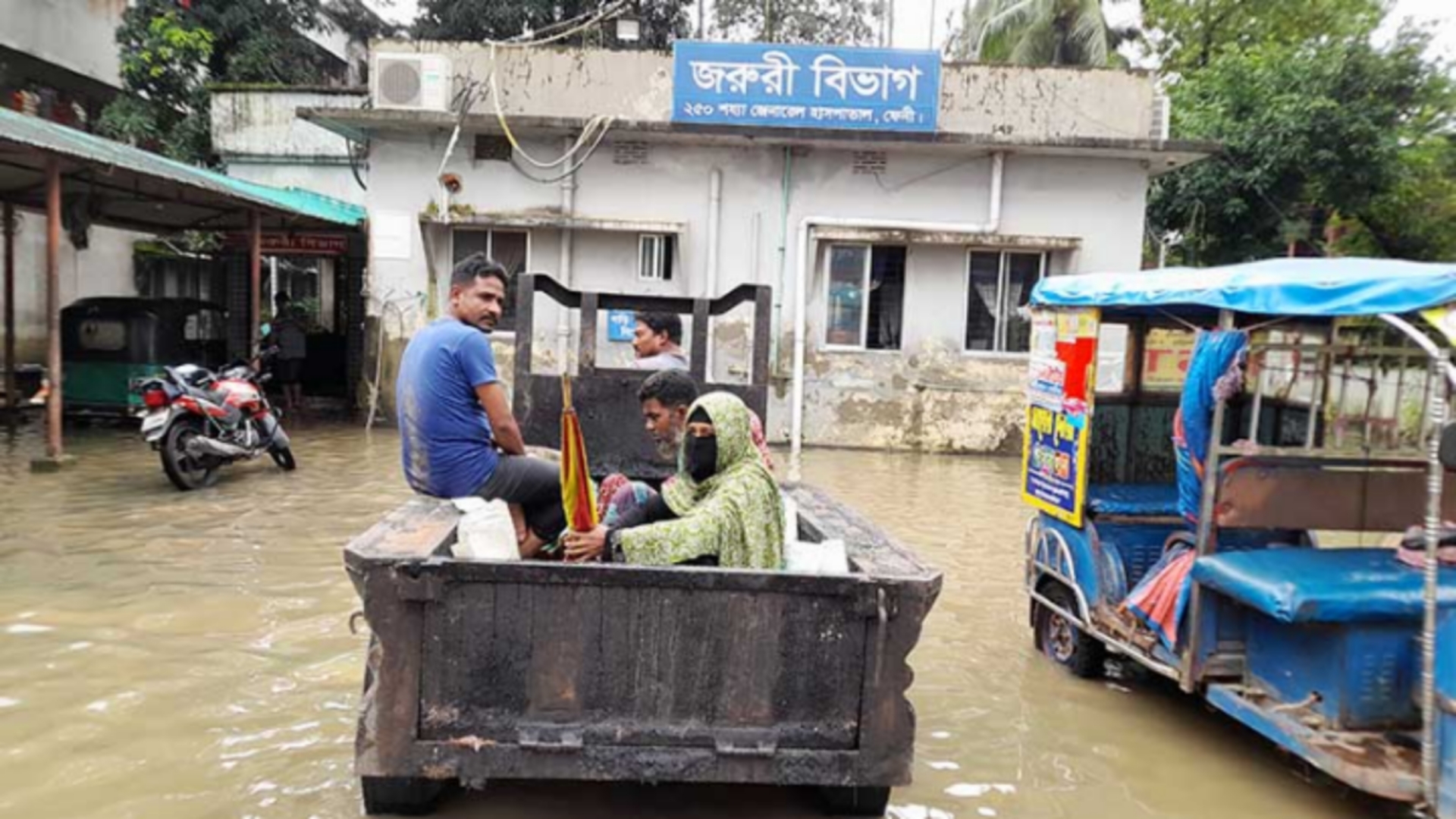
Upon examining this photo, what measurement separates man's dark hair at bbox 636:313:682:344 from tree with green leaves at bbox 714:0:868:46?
21.0 m

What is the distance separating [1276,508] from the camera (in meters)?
4.05

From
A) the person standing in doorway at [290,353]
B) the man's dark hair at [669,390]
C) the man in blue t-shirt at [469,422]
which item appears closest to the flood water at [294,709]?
the man in blue t-shirt at [469,422]

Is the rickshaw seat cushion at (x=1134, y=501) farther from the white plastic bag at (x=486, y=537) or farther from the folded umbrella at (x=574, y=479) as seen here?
the white plastic bag at (x=486, y=537)

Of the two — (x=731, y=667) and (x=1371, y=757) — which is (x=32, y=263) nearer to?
(x=731, y=667)

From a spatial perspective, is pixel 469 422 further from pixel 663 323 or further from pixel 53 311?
pixel 53 311

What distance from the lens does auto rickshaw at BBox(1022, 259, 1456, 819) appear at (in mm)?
3381

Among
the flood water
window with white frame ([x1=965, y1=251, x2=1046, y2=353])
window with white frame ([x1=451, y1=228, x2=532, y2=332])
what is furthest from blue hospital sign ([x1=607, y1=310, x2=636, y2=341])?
the flood water

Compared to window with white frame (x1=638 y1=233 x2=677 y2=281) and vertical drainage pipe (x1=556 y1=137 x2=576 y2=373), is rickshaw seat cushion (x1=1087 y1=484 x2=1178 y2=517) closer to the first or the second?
window with white frame (x1=638 y1=233 x2=677 y2=281)

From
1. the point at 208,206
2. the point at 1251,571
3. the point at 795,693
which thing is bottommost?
the point at 795,693

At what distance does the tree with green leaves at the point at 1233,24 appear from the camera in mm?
21047

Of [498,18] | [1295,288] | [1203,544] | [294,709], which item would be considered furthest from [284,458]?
[498,18]

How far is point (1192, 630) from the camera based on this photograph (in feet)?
13.2

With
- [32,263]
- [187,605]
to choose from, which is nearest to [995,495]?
[187,605]

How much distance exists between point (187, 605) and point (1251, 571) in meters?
5.32
